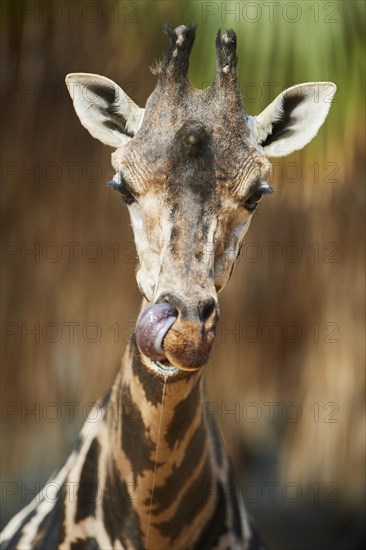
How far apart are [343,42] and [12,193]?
2.80 metres

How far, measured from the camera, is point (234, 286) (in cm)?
749

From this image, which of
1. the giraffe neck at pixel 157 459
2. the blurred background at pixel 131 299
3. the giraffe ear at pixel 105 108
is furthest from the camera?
the blurred background at pixel 131 299

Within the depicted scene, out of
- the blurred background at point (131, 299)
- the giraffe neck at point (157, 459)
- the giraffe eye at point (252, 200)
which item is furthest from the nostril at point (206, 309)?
the blurred background at point (131, 299)

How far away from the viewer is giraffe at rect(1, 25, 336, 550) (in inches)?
131

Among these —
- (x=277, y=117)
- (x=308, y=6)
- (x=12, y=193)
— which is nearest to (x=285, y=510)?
(x=12, y=193)

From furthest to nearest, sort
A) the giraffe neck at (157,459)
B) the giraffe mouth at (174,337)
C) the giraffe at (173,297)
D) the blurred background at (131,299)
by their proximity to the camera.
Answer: the blurred background at (131,299)
the giraffe neck at (157,459)
the giraffe at (173,297)
the giraffe mouth at (174,337)

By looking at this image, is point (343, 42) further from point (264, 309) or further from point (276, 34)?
point (264, 309)

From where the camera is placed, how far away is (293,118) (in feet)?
13.9

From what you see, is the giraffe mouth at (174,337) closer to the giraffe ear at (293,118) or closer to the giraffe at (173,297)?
the giraffe at (173,297)

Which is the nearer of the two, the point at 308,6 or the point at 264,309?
the point at 308,6

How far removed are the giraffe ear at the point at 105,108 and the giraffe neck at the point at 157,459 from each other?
96 cm

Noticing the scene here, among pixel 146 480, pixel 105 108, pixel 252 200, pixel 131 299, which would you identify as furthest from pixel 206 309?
pixel 131 299

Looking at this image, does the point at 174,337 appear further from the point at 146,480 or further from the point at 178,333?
the point at 146,480

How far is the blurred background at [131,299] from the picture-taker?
23.9 ft
